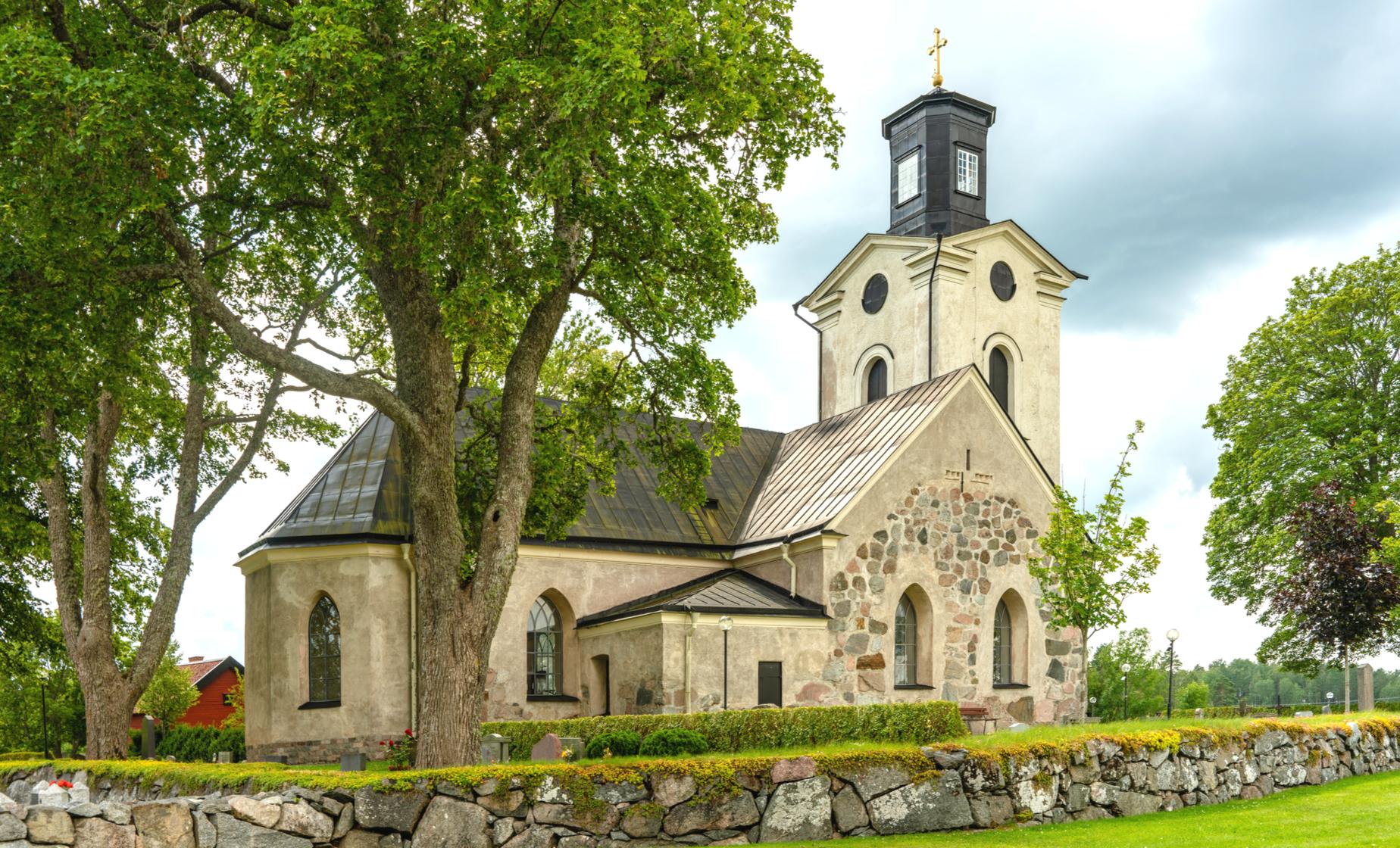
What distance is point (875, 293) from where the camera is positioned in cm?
3259

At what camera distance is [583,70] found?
1171 cm

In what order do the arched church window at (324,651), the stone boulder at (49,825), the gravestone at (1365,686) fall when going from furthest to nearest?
the gravestone at (1365,686) < the arched church window at (324,651) < the stone boulder at (49,825)

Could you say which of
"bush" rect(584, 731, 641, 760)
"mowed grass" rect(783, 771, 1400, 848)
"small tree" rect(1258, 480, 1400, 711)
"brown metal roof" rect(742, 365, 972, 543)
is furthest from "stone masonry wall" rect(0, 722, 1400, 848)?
"small tree" rect(1258, 480, 1400, 711)

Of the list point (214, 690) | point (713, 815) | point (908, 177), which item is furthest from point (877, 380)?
point (214, 690)

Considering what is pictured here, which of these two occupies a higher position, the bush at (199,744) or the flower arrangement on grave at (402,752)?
the flower arrangement on grave at (402,752)

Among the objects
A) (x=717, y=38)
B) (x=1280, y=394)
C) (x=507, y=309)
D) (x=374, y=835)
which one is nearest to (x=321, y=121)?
(x=507, y=309)

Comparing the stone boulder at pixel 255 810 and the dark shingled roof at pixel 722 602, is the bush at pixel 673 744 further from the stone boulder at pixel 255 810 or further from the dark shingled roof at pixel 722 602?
the stone boulder at pixel 255 810

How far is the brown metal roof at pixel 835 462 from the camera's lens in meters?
21.8

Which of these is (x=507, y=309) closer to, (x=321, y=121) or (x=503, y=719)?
(x=321, y=121)

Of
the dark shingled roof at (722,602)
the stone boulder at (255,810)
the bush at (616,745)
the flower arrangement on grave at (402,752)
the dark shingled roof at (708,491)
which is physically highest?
the dark shingled roof at (708,491)

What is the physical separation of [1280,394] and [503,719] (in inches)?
929

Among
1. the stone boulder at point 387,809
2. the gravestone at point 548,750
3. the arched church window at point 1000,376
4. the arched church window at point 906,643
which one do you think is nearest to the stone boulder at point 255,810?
the stone boulder at point 387,809

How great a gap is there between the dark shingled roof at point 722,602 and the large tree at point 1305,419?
16.1 meters

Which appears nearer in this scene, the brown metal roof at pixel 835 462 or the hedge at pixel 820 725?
the hedge at pixel 820 725
